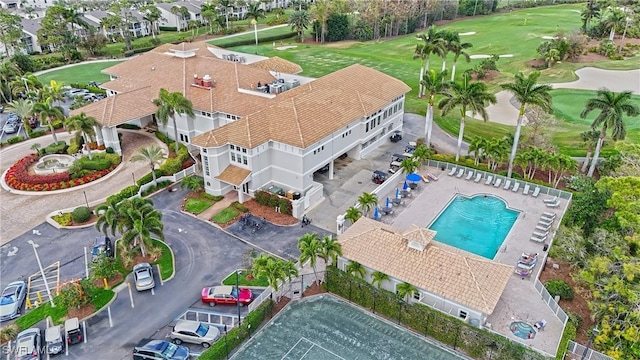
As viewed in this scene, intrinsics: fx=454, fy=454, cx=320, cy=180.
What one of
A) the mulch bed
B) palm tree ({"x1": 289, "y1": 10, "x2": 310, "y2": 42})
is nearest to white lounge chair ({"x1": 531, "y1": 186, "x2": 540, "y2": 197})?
the mulch bed

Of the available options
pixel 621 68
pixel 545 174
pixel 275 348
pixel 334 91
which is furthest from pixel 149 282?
pixel 621 68

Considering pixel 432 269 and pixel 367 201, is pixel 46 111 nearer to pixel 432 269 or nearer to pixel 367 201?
pixel 367 201

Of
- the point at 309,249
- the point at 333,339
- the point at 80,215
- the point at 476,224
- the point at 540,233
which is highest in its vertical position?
the point at 309,249

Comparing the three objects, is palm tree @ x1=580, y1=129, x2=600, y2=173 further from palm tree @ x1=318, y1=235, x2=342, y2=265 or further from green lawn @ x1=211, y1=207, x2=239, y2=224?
green lawn @ x1=211, y1=207, x2=239, y2=224

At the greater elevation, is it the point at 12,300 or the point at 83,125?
the point at 83,125

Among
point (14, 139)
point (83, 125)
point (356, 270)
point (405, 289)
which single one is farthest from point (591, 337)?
point (14, 139)

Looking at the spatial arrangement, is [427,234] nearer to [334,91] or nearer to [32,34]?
[334,91]
